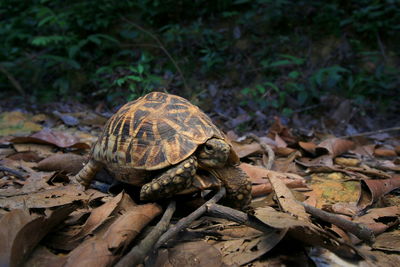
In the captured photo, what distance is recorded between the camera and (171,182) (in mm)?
2086

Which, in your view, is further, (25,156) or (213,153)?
(25,156)

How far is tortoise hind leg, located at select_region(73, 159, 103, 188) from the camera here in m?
2.70

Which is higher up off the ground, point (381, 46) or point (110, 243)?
point (110, 243)

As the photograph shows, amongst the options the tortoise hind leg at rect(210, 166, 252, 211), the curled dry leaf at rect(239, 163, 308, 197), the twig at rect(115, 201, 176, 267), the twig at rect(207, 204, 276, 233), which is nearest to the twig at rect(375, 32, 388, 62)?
the curled dry leaf at rect(239, 163, 308, 197)

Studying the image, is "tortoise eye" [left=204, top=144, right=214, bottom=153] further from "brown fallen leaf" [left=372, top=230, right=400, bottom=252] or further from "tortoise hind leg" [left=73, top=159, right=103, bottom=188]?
"brown fallen leaf" [left=372, top=230, right=400, bottom=252]

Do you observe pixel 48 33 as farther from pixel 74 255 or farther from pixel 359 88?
pixel 74 255

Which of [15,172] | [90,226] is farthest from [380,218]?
[15,172]

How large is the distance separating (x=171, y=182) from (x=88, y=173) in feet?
3.24

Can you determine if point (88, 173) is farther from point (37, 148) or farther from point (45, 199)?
point (37, 148)

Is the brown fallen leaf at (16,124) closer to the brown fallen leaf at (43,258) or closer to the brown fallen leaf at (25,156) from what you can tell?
the brown fallen leaf at (25,156)

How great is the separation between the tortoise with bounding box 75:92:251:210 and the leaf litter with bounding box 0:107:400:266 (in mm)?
164

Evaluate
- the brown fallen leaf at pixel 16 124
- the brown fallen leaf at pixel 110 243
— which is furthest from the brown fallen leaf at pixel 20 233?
the brown fallen leaf at pixel 16 124

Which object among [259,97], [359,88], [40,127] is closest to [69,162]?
[40,127]

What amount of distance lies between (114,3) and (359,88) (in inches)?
248
